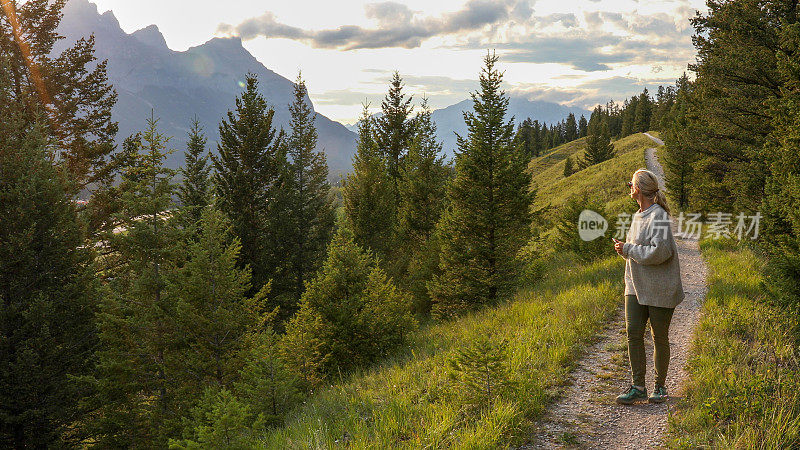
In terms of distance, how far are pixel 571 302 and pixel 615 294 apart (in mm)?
1479

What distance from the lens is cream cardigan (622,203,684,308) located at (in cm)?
445

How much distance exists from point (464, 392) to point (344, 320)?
5.97m

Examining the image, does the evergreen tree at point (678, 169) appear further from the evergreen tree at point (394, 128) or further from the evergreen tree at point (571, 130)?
the evergreen tree at point (571, 130)

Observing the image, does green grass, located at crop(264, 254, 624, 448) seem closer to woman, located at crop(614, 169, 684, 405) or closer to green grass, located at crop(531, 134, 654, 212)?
woman, located at crop(614, 169, 684, 405)

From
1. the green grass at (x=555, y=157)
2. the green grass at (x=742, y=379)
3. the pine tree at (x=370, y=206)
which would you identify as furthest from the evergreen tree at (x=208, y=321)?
the green grass at (x=555, y=157)

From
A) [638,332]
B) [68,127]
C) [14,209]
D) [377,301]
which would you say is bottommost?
[377,301]

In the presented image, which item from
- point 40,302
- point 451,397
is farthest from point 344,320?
point 40,302

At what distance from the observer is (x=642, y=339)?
15.9 feet

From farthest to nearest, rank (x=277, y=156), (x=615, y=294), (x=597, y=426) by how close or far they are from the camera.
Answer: (x=277, y=156)
(x=615, y=294)
(x=597, y=426)

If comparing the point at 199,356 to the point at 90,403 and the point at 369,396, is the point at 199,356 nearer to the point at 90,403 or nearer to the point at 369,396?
the point at 90,403

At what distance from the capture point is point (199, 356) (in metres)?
9.96

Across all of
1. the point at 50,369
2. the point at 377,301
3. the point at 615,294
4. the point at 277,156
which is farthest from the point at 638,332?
the point at 277,156

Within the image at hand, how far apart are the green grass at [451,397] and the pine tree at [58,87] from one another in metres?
14.9

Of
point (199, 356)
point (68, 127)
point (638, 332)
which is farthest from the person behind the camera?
point (68, 127)
